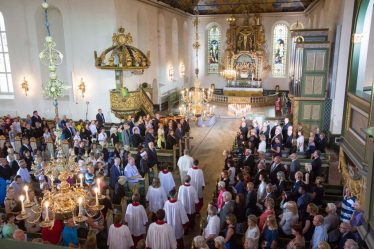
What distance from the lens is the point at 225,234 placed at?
6.43m

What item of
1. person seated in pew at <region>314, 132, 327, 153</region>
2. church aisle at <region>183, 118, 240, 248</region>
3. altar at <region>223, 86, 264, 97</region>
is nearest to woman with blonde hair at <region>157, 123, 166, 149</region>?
church aisle at <region>183, 118, 240, 248</region>

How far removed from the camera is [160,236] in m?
6.80

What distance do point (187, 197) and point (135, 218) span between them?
154 cm

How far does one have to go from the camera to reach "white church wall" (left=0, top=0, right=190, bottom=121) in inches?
655

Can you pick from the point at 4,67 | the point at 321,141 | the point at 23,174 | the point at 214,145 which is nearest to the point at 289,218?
the point at 321,141

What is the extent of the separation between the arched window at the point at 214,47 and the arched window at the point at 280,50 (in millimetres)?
4774

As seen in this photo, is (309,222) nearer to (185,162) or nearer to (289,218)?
(289,218)

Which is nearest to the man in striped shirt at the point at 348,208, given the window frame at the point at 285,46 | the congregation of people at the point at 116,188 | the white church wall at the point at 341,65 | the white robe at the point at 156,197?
the congregation of people at the point at 116,188

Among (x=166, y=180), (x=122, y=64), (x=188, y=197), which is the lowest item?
(x=188, y=197)

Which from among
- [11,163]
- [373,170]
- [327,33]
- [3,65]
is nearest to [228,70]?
[327,33]

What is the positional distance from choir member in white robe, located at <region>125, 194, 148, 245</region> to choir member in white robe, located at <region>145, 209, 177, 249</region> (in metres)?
0.93

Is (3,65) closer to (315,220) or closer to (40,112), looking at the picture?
(40,112)

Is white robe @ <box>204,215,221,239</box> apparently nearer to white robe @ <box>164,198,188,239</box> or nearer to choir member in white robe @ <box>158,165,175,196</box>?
white robe @ <box>164,198,188,239</box>

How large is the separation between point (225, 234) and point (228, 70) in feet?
72.9
